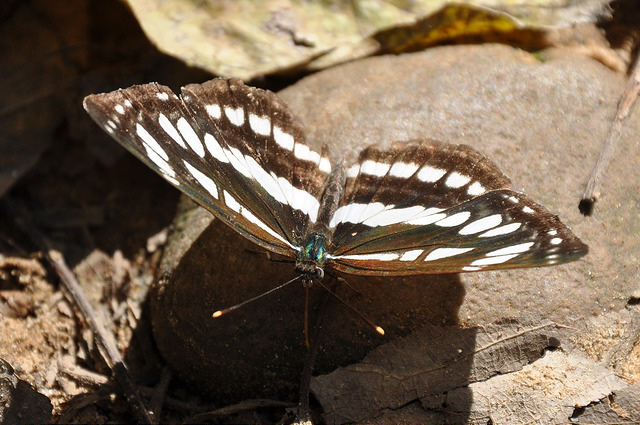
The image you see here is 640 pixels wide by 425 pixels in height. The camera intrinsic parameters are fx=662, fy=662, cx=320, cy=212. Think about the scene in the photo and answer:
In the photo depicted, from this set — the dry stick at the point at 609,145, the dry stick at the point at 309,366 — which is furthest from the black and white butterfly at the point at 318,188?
the dry stick at the point at 609,145

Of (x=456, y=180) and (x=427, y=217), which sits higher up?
(x=456, y=180)

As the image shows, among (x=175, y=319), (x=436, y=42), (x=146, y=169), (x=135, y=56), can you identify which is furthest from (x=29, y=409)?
(x=436, y=42)

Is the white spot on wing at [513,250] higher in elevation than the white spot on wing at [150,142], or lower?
lower

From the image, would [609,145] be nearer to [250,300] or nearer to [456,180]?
[456,180]

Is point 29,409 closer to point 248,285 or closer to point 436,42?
point 248,285

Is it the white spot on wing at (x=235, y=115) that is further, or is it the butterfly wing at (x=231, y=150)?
the white spot on wing at (x=235, y=115)

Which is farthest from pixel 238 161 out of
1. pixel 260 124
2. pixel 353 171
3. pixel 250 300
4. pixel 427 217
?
pixel 427 217

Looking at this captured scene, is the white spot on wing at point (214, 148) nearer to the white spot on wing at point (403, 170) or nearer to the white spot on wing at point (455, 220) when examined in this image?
the white spot on wing at point (403, 170)
